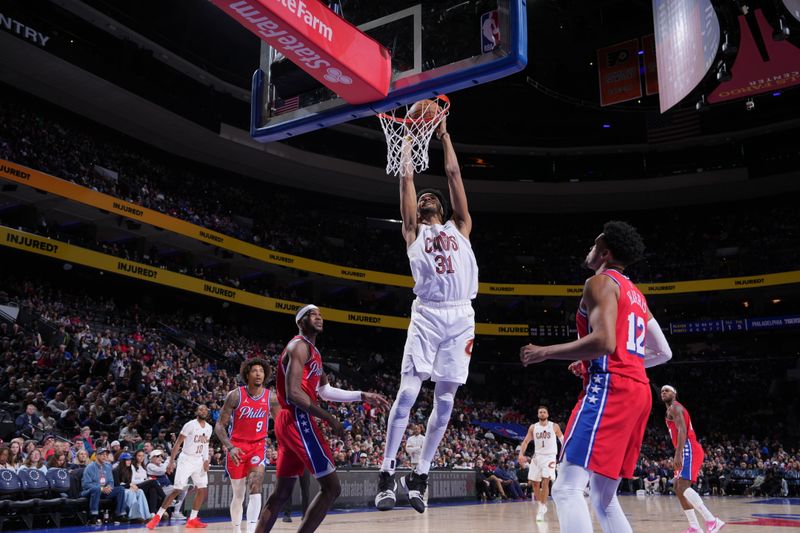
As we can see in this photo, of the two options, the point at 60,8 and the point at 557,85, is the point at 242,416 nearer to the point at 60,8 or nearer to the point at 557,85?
the point at 60,8

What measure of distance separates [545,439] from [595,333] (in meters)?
10.4

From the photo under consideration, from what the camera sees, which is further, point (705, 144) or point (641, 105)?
point (705, 144)

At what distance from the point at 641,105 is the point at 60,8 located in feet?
67.9

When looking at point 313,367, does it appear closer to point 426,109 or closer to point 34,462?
point 426,109

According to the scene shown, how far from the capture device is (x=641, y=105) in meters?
26.2

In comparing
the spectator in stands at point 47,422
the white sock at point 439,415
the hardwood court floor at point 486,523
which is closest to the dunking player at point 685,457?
the hardwood court floor at point 486,523

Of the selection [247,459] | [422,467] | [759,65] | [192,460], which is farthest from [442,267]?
[759,65]

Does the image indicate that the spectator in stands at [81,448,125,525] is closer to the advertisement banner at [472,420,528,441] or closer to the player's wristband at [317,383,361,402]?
the player's wristband at [317,383,361,402]

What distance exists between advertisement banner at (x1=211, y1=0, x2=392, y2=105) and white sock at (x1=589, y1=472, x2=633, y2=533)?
154 inches

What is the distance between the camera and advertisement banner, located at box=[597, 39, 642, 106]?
2083 cm

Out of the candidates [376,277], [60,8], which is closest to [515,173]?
[376,277]

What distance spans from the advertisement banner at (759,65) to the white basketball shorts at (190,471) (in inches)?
468

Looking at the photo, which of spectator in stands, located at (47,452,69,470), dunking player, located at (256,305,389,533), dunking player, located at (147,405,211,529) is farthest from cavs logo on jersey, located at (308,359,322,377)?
spectator in stands, located at (47,452,69,470)

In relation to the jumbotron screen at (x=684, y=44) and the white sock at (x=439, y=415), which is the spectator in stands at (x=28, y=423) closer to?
the white sock at (x=439, y=415)
